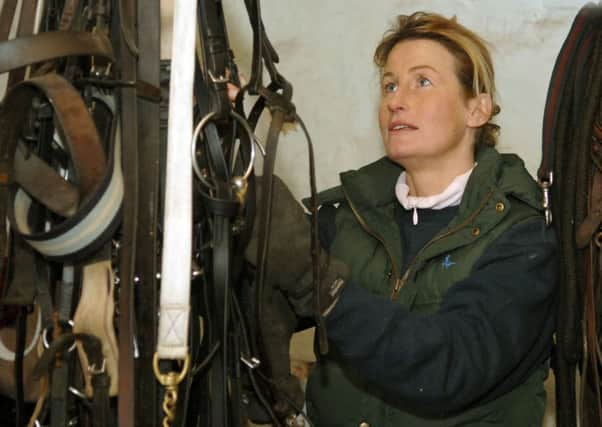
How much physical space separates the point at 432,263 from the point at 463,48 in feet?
1.32

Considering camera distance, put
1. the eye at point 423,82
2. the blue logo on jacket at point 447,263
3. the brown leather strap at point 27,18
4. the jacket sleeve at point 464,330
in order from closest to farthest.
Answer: the brown leather strap at point 27,18
the jacket sleeve at point 464,330
the blue logo on jacket at point 447,263
the eye at point 423,82

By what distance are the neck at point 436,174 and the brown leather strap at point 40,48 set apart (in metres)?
0.73

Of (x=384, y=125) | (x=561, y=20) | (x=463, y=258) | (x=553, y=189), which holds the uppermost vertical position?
(x=561, y=20)

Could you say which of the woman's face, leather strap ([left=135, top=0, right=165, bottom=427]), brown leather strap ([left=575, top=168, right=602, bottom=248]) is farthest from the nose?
leather strap ([left=135, top=0, right=165, bottom=427])

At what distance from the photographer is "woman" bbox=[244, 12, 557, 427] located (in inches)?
44.9

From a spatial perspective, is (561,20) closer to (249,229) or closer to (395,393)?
(395,393)

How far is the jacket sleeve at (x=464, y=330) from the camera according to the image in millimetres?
1135

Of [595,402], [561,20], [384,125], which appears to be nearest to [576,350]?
[595,402]

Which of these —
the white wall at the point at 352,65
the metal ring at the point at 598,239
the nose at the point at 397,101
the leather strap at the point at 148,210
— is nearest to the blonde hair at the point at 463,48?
the nose at the point at 397,101

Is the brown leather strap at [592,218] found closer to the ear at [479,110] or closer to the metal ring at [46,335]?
the ear at [479,110]

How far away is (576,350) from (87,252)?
746 millimetres

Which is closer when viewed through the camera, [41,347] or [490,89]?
[41,347]

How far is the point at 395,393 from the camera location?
121 centimetres

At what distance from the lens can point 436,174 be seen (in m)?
1.40
